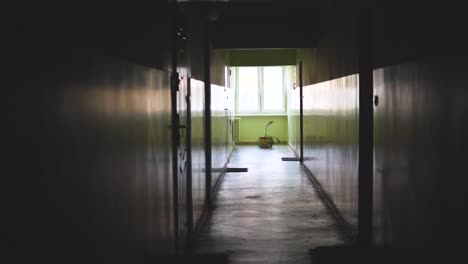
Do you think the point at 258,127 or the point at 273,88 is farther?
the point at 273,88

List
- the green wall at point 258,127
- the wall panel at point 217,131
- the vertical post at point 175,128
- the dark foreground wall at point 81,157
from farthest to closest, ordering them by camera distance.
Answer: the green wall at point 258,127 → the wall panel at point 217,131 → the vertical post at point 175,128 → the dark foreground wall at point 81,157

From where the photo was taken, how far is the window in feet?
57.7

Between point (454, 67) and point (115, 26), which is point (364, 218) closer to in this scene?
point (454, 67)

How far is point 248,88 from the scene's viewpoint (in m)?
17.7

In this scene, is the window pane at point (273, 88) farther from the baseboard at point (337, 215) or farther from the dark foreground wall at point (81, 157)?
the dark foreground wall at point (81, 157)

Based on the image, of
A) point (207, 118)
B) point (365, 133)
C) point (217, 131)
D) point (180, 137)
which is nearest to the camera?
point (180, 137)

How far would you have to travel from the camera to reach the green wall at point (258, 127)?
56.7 feet

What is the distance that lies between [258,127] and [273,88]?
4.51ft

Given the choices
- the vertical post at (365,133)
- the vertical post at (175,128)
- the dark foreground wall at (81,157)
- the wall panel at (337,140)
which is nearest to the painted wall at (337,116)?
the wall panel at (337,140)

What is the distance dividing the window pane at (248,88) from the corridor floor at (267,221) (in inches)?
294

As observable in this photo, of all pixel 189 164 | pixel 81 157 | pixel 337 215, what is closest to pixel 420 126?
pixel 81 157

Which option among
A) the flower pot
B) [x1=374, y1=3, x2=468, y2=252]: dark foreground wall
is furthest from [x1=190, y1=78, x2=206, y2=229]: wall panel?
the flower pot

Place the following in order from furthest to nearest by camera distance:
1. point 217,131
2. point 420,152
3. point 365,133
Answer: point 217,131 < point 365,133 < point 420,152

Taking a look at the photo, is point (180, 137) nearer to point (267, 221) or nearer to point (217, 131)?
point (267, 221)
